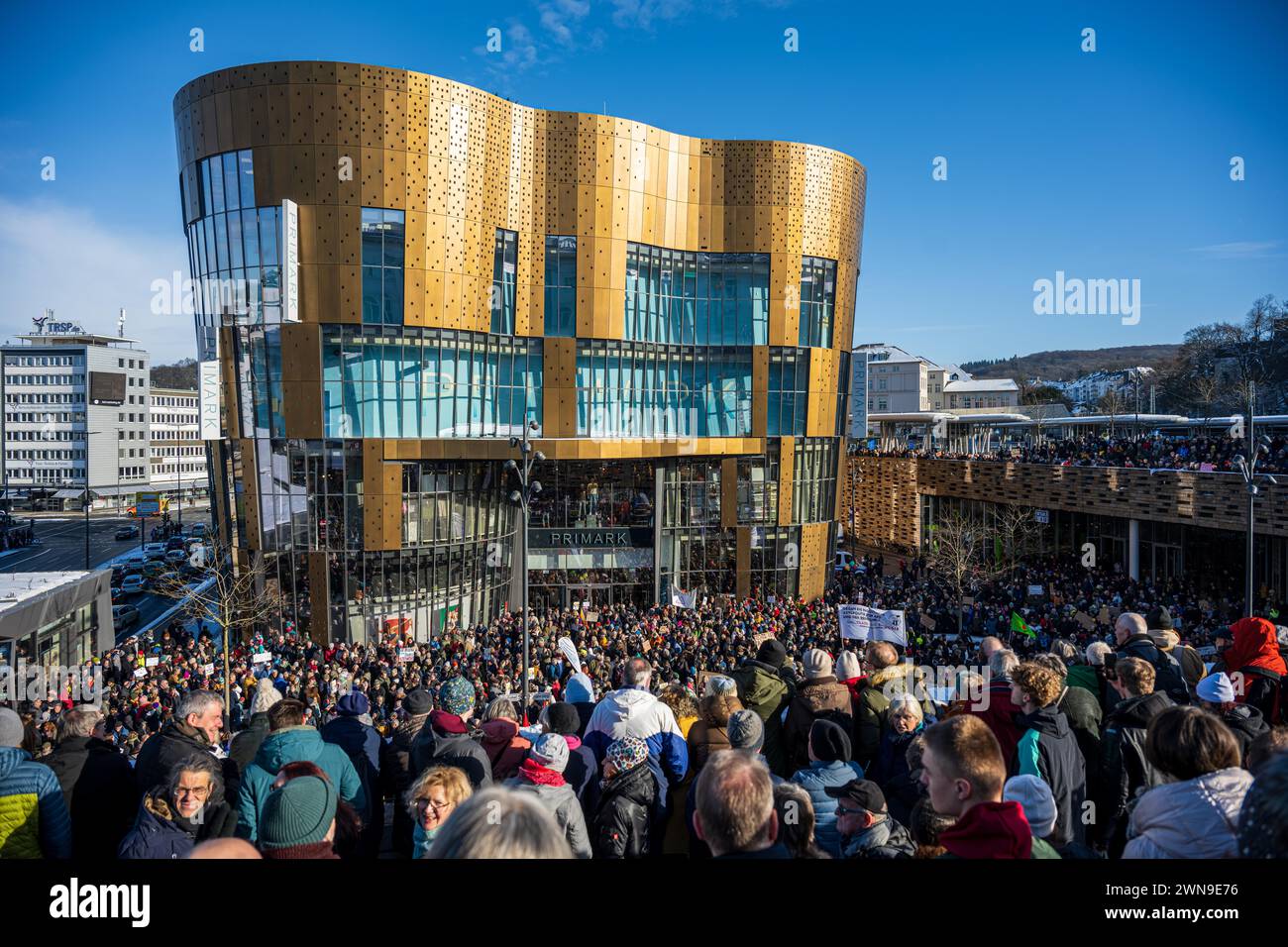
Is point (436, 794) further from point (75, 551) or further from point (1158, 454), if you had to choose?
point (75, 551)

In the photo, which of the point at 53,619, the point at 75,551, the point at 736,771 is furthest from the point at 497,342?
the point at 75,551

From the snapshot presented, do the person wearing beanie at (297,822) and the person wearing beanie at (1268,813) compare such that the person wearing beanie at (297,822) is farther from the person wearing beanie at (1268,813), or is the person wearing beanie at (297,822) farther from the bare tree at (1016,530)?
the bare tree at (1016,530)

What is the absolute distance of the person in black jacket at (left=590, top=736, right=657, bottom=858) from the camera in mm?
4414

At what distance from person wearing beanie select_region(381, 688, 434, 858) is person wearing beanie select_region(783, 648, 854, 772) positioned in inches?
112

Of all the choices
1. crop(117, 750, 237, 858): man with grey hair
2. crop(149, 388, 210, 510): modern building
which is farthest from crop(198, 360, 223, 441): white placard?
crop(149, 388, 210, 510): modern building

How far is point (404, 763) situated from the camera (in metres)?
6.11

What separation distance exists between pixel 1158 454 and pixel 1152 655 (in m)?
29.4

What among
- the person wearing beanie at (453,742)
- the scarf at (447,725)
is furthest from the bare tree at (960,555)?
the scarf at (447,725)

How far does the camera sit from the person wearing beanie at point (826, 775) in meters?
4.63

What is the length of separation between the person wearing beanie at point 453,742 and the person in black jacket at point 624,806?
2.67 feet
